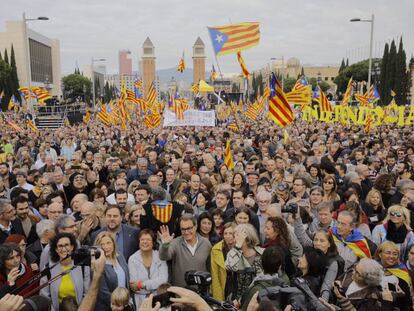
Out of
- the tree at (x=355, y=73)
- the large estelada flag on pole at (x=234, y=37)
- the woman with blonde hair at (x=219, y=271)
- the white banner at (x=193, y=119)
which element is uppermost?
the tree at (x=355, y=73)

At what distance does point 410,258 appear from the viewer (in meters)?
4.41

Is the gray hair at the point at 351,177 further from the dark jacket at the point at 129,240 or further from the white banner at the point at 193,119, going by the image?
the white banner at the point at 193,119

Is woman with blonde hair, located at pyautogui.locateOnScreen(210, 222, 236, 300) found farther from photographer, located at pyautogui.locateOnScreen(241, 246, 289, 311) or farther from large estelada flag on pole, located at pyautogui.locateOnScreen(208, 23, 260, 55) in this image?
large estelada flag on pole, located at pyautogui.locateOnScreen(208, 23, 260, 55)

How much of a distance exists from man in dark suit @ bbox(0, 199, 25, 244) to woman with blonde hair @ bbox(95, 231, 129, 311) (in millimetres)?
1788

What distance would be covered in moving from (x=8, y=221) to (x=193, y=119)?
43.6 ft

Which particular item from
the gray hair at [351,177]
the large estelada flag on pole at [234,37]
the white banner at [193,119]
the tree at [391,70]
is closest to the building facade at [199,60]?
the tree at [391,70]

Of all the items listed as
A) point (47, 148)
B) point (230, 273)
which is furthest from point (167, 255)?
point (47, 148)

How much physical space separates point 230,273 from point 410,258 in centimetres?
186

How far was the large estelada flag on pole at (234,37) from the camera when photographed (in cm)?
1114

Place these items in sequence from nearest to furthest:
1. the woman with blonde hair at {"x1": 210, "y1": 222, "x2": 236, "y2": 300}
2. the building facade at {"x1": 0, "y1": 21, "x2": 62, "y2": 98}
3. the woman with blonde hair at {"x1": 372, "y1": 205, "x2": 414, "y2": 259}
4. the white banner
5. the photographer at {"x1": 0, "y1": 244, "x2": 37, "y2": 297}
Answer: the photographer at {"x1": 0, "y1": 244, "x2": 37, "y2": 297} < the woman with blonde hair at {"x1": 210, "y1": 222, "x2": 236, "y2": 300} < the woman with blonde hair at {"x1": 372, "y1": 205, "x2": 414, "y2": 259} < the white banner < the building facade at {"x1": 0, "y1": 21, "x2": 62, "y2": 98}

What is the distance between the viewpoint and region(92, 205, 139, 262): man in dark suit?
5023 mm

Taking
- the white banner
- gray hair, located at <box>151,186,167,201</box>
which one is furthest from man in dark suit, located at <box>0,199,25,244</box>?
the white banner

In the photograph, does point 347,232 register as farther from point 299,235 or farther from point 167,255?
point 167,255

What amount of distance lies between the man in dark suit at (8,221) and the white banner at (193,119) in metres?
12.7
